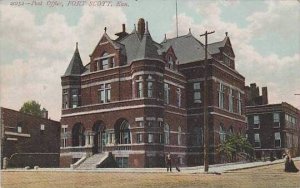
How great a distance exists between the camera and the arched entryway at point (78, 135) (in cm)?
3331

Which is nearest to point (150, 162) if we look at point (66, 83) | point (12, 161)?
point (66, 83)

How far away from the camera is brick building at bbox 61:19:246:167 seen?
96.4ft

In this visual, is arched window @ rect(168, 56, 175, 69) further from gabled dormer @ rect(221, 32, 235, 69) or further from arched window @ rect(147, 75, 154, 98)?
gabled dormer @ rect(221, 32, 235, 69)

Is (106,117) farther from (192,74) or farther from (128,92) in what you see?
(192,74)

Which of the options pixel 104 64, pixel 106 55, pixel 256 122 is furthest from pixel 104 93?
pixel 256 122

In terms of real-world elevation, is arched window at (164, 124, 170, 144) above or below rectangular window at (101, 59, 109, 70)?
below

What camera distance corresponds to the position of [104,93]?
32531 millimetres

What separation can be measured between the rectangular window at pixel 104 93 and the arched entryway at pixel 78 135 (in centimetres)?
250

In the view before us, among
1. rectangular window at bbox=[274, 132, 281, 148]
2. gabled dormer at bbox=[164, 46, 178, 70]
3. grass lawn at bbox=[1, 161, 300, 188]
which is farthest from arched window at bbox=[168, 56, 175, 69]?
rectangular window at bbox=[274, 132, 281, 148]

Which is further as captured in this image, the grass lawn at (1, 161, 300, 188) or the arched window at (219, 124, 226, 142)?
the arched window at (219, 124, 226, 142)

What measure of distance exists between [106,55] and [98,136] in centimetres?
561

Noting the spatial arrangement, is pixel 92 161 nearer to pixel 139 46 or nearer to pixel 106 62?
pixel 106 62

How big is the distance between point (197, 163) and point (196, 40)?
9431mm

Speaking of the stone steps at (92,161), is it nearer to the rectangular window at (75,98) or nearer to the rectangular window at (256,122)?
the rectangular window at (75,98)
